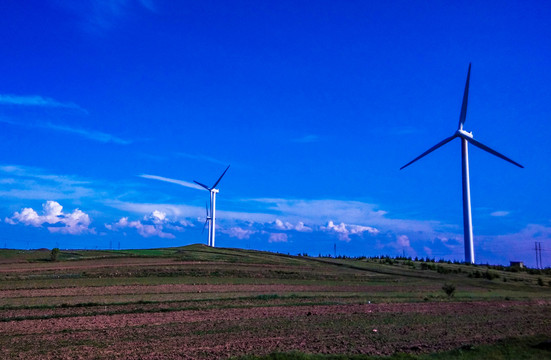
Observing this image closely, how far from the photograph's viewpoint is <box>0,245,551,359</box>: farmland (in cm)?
2116

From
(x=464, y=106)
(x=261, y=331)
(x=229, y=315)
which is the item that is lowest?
(x=261, y=331)

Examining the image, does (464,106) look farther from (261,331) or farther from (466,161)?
(261,331)

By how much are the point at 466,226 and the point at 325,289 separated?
37.8 metres

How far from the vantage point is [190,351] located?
19984 millimetres

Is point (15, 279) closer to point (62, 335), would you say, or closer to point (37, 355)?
point (62, 335)

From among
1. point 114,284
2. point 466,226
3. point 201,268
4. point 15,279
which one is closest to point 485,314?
point 114,284

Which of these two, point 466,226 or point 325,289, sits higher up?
point 466,226

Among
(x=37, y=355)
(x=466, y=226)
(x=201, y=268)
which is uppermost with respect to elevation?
(x=466, y=226)

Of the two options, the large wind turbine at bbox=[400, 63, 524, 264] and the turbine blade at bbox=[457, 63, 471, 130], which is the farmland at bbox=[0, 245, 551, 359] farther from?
the turbine blade at bbox=[457, 63, 471, 130]

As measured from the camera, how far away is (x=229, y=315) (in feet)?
102

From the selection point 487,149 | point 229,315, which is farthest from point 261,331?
point 487,149

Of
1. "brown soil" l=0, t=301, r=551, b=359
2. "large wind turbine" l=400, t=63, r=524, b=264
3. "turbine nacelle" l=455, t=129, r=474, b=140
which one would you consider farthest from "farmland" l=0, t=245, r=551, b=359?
"turbine nacelle" l=455, t=129, r=474, b=140

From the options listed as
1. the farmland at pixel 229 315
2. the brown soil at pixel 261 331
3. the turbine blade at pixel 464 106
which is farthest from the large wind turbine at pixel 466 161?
the brown soil at pixel 261 331

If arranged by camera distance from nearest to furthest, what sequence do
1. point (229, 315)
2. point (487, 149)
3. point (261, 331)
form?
point (261, 331) → point (229, 315) → point (487, 149)
